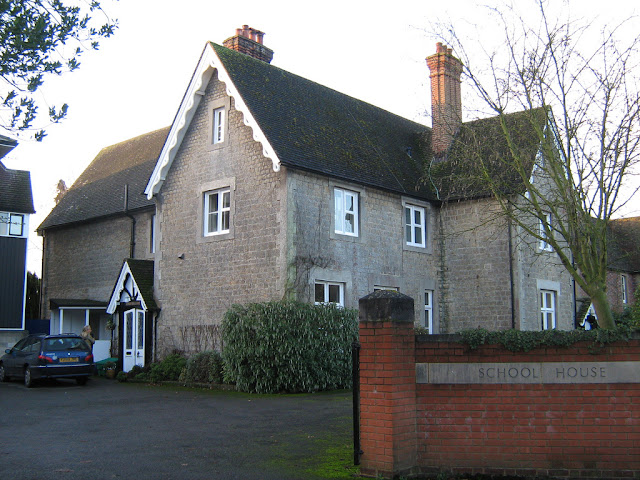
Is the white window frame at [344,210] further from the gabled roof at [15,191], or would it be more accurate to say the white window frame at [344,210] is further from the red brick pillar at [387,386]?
the gabled roof at [15,191]

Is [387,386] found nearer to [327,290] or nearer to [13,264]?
[327,290]

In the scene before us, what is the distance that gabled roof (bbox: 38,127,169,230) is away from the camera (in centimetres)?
2706

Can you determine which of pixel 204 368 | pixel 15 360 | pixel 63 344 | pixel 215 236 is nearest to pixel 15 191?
pixel 15 360

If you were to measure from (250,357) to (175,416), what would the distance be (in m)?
4.17

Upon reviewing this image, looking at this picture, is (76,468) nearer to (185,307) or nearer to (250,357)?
(250,357)

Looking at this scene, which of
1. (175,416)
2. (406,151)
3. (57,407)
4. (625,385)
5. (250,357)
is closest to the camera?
(625,385)

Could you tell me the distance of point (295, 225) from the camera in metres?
18.1

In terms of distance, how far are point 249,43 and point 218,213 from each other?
7.00 m

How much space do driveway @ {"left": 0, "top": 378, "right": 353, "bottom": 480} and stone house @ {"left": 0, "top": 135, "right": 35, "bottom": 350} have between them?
953 cm

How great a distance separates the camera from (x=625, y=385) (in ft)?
24.5

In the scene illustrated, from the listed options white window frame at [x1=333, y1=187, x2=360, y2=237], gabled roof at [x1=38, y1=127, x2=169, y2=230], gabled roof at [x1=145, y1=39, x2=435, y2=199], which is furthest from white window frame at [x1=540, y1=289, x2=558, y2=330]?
gabled roof at [x1=38, y1=127, x2=169, y2=230]

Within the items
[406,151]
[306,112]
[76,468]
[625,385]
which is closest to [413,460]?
[625,385]

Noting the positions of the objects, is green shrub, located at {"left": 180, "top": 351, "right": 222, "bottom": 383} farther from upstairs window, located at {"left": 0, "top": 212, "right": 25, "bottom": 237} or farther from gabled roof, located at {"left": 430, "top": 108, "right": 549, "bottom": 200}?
upstairs window, located at {"left": 0, "top": 212, "right": 25, "bottom": 237}

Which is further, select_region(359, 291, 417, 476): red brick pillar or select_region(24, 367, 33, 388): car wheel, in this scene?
select_region(24, 367, 33, 388): car wheel
